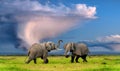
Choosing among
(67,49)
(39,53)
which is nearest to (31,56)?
(39,53)

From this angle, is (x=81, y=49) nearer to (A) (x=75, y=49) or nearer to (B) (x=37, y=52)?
(A) (x=75, y=49)

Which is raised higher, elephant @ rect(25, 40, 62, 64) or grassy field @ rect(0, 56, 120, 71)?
elephant @ rect(25, 40, 62, 64)

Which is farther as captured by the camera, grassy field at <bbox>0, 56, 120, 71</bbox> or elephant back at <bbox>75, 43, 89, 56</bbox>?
elephant back at <bbox>75, 43, 89, 56</bbox>

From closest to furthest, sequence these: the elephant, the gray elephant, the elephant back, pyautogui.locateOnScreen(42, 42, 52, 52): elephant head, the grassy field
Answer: the grassy field, the elephant, pyautogui.locateOnScreen(42, 42, 52, 52): elephant head, the gray elephant, the elephant back

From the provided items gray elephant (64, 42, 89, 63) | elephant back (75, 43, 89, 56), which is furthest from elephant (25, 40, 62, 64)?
elephant back (75, 43, 89, 56)

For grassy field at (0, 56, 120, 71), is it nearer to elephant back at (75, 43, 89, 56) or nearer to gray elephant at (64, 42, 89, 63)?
gray elephant at (64, 42, 89, 63)

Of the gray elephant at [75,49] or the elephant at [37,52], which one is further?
the gray elephant at [75,49]

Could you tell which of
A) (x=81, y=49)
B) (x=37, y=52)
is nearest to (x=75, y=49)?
(x=81, y=49)

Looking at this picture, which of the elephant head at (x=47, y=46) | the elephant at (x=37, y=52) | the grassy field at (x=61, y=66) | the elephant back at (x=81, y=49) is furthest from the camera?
the elephant back at (x=81, y=49)

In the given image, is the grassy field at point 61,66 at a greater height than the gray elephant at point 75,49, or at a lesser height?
lesser

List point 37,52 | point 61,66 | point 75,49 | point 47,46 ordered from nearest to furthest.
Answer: point 61,66, point 37,52, point 47,46, point 75,49

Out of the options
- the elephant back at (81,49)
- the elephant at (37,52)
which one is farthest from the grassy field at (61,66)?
the elephant back at (81,49)

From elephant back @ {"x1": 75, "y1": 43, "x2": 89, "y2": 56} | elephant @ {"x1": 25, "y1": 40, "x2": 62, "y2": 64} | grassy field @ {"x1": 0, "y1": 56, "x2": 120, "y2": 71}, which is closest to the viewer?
grassy field @ {"x1": 0, "y1": 56, "x2": 120, "y2": 71}

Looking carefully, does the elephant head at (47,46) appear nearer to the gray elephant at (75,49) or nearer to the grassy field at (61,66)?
the gray elephant at (75,49)
